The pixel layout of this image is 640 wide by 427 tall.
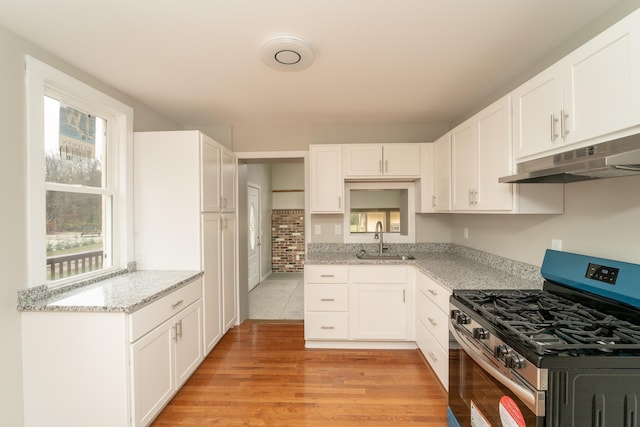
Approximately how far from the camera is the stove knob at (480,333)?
4.43 feet

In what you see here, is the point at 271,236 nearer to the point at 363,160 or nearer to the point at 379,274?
the point at 363,160

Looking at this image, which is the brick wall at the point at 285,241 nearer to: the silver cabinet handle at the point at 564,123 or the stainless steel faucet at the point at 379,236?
the stainless steel faucet at the point at 379,236

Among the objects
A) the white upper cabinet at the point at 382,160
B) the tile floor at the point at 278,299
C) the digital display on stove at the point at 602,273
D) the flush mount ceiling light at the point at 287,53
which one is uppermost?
the flush mount ceiling light at the point at 287,53

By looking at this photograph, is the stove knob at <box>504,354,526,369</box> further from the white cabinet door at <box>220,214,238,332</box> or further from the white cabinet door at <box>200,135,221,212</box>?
the white cabinet door at <box>220,214,238,332</box>

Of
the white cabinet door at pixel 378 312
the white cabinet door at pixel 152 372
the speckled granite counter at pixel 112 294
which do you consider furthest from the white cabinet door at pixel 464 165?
the white cabinet door at pixel 152 372

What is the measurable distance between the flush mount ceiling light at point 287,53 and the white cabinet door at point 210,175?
3.38 ft

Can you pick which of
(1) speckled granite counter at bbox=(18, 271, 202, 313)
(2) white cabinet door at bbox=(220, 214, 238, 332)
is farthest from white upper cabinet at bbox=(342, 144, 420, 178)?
(1) speckled granite counter at bbox=(18, 271, 202, 313)

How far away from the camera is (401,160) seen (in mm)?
3139

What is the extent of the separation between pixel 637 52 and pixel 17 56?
3003mm

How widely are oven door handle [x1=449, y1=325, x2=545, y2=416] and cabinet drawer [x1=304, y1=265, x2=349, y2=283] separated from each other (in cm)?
134

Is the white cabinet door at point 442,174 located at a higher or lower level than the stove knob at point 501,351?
higher

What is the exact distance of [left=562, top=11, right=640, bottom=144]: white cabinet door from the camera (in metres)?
1.08

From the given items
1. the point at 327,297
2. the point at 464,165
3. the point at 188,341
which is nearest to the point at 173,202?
the point at 188,341

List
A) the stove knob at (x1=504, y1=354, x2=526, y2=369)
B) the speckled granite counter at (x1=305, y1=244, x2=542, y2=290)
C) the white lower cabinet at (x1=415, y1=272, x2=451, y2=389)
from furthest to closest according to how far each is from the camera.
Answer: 1. the white lower cabinet at (x1=415, y1=272, x2=451, y2=389)
2. the speckled granite counter at (x1=305, y1=244, x2=542, y2=290)
3. the stove knob at (x1=504, y1=354, x2=526, y2=369)
